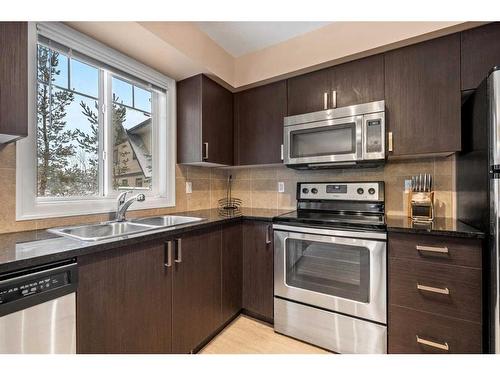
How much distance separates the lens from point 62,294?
95 cm

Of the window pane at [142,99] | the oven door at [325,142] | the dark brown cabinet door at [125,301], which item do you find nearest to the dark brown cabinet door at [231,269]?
the dark brown cabinet door at [125,301]

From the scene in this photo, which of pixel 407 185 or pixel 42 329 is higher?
pixel 407 185

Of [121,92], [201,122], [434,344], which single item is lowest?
[434,344]

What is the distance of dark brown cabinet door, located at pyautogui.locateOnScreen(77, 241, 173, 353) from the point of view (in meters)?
1.04

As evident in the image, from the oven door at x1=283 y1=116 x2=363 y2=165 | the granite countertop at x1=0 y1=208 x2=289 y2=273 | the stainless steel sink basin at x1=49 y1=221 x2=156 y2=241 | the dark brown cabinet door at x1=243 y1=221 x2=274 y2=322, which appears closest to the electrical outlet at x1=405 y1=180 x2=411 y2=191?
the oven door at x1=283 y1=116 x2=363 y2=165

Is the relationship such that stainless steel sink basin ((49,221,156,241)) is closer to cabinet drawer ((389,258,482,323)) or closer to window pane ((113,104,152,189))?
window pane ((113,104,152,189))

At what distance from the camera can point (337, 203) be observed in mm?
2131

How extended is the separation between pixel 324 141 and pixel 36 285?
1891 millimetres

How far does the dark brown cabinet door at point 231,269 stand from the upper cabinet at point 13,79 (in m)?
1.32

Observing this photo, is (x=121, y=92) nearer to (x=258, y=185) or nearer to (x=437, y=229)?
(x=258, y=185)

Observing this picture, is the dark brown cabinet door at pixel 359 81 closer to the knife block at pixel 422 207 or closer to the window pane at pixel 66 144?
the knife block at pixel 422 207

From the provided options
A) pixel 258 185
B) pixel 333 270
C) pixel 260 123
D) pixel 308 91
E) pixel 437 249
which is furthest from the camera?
pixel 258 185

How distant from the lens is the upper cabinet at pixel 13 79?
1.01m

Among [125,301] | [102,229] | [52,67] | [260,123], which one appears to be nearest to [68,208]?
[102,229]
